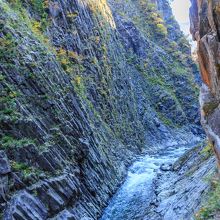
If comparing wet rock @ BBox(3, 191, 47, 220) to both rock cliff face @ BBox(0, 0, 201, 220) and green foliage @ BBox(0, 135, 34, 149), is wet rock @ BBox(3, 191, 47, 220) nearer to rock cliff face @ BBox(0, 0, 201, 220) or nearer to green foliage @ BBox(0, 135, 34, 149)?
rock cliff face @ BBox(0, 0, 201, 220)

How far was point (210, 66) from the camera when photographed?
51.5ft

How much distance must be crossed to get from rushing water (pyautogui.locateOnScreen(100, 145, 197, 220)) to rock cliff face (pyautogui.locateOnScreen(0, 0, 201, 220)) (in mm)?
879

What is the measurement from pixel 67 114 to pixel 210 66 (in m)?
11.5

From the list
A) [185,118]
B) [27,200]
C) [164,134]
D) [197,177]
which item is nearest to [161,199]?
[197,177]

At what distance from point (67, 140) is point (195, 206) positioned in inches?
366

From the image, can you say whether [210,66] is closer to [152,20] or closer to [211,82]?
[211,82]

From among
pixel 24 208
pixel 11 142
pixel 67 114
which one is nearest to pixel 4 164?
pixel 11 142

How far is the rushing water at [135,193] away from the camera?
2252 centimetres

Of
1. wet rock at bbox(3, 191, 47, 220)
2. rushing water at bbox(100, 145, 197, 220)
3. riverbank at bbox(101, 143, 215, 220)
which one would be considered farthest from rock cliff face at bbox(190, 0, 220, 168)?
rushing water at bbox(100, 145, 197, 220)

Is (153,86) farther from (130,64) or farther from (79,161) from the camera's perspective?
(79,161)

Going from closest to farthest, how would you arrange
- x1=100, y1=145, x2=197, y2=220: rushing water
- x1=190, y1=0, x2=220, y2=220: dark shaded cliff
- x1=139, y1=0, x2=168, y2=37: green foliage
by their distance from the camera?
1. x1=190, y1=0, x2=220, y2=220: dark shaded cliff
2. x1=100, y1=145, x2=197, y2=220: rushing water
3. x1=139, y1=0, x2=168, y2=37: green foliage

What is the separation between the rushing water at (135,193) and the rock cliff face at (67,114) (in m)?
0.88

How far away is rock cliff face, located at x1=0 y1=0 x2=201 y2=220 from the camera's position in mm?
17078

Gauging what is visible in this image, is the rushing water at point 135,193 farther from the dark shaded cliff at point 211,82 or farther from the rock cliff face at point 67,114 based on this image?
the dark shaded cliff at point 211,82
